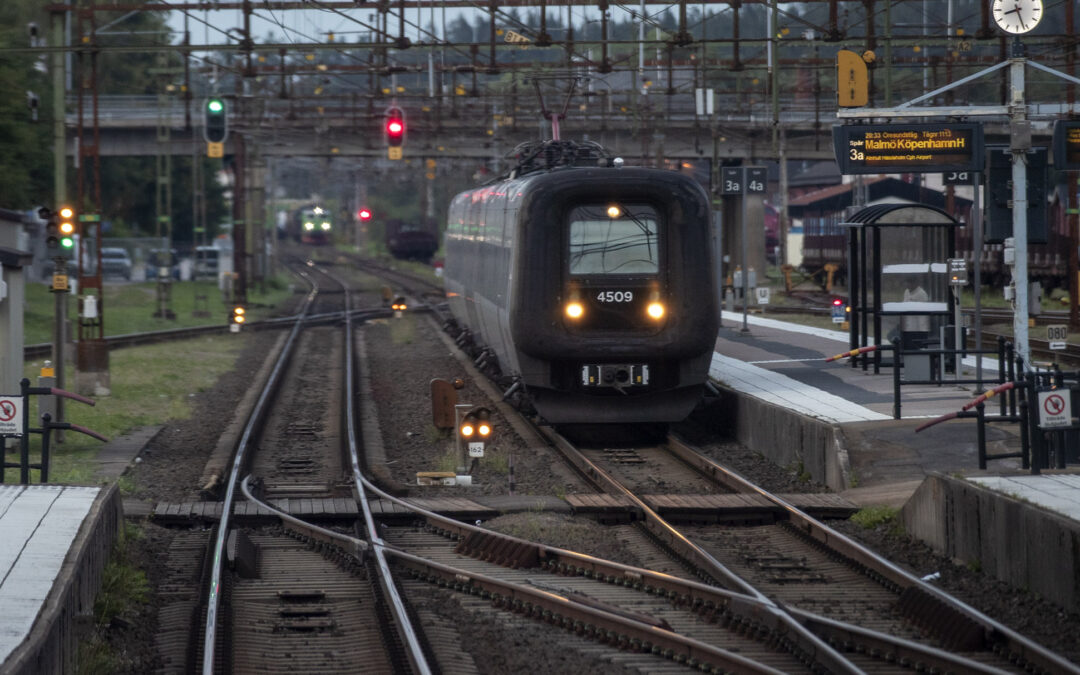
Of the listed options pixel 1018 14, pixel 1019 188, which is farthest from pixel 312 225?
pixel 1019 188

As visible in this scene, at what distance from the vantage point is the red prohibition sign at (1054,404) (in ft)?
35.6

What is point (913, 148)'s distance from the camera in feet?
54.5

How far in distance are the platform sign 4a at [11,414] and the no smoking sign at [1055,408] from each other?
27.0 feet

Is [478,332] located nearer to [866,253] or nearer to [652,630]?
[866,253]

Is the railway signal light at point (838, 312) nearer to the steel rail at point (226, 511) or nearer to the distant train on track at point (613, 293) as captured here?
the steel rail at point (226, 511)

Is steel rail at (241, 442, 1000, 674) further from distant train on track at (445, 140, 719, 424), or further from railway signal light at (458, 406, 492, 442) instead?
distant train on track at (445, 140, 719, 424)

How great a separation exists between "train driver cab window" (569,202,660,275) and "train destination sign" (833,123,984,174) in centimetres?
236

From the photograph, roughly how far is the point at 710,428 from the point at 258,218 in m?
42.0

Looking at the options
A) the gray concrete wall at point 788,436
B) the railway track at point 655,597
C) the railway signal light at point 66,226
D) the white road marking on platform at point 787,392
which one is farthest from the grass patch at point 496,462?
the railway signal light at point 66,226

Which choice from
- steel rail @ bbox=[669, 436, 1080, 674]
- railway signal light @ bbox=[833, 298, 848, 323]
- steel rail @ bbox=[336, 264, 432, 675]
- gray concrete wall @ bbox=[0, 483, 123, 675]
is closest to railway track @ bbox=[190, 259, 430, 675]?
steel rail @ bbox=[336, 264, 432, 675]

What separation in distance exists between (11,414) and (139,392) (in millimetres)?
11823

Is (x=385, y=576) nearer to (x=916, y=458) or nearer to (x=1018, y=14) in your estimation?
(x=916, y=458)

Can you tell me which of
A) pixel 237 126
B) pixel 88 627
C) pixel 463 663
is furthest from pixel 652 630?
pixel 237 126

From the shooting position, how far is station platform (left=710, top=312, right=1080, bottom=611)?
9.18 meters
